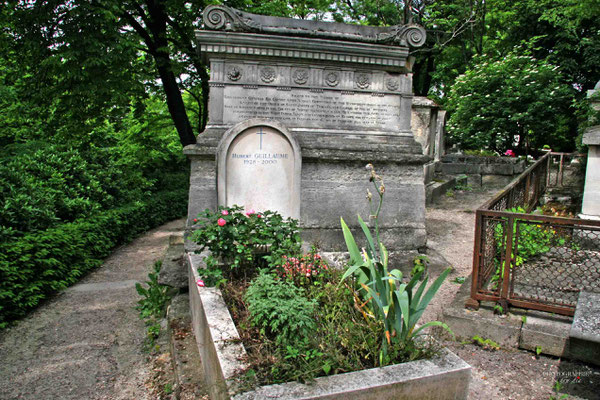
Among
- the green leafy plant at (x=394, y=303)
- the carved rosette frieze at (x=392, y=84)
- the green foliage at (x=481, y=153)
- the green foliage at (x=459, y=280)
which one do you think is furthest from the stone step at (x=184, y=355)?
the green foliage at (x=481, y=153)

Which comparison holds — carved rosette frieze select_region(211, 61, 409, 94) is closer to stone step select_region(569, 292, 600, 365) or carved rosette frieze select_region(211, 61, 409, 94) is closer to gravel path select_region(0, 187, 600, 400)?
gravel path select_region(0, 187, 600, 400)

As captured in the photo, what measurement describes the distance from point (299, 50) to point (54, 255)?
13.9ft

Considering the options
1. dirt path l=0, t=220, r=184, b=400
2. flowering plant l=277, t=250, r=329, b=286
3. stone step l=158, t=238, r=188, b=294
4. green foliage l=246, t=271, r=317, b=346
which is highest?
flowering plant l=277, t=250, r=329, b=286

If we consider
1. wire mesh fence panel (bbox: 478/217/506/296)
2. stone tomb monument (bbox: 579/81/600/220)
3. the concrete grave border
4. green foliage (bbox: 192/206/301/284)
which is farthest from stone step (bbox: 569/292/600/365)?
the concrete grave border

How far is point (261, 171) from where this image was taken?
191 inches

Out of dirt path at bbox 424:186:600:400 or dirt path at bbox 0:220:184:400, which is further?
dirt path at bbox 0:220:184:400

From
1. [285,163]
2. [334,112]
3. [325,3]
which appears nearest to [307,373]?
[285,163]

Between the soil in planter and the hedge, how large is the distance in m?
3.23

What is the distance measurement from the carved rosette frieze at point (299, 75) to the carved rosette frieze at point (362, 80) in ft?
2.18

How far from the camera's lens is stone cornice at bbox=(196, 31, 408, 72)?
491cm

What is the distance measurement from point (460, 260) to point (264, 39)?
4.13 meters

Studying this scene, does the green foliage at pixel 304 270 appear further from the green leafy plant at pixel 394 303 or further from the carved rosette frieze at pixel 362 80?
the carved rosette frieze at pixel 362 80

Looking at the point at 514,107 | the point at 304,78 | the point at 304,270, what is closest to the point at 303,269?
the point at 304,270

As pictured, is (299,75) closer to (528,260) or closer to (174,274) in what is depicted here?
(174,274)
